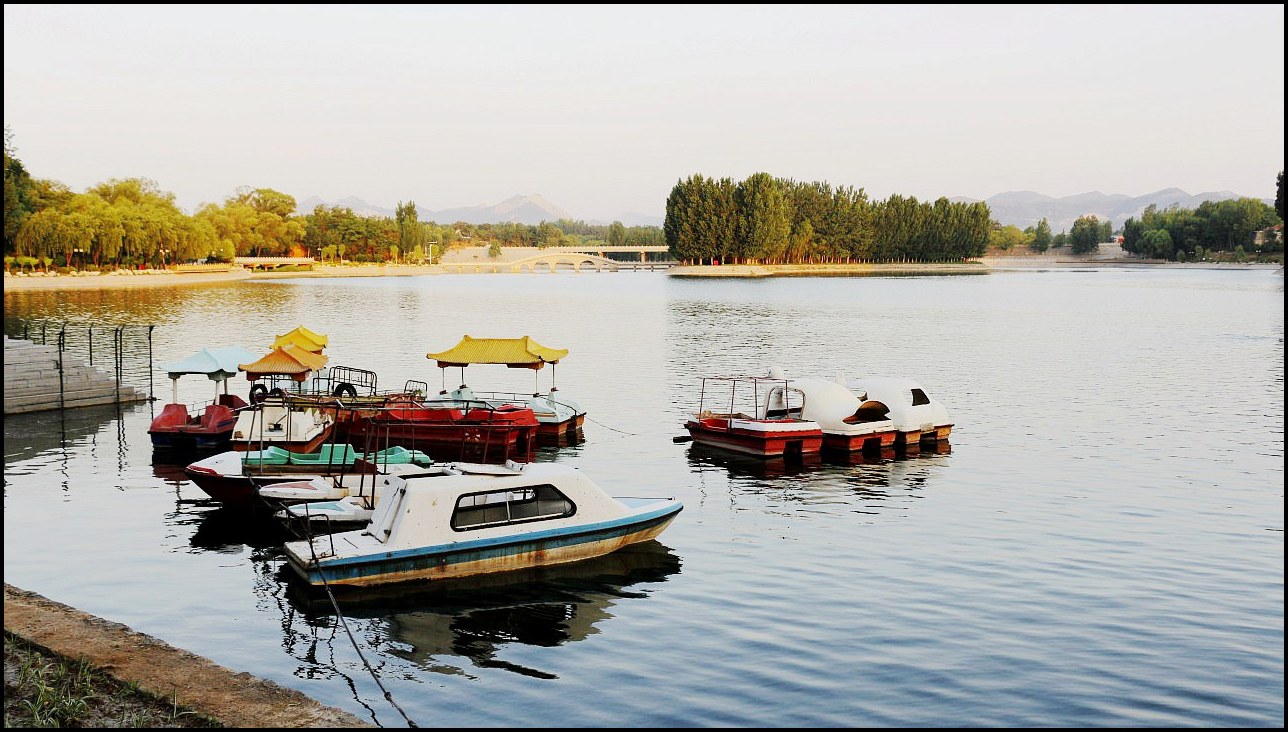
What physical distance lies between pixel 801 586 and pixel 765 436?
1262cm

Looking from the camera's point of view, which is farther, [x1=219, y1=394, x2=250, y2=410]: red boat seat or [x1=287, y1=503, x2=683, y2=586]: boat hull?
[x1=219, y1=394, x2=250, y2=410]: red boat seat

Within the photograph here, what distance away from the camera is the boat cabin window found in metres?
19.5

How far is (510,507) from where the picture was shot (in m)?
20.0

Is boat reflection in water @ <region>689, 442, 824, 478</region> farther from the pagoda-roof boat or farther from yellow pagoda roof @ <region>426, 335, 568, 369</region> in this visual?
yellow pagoda roof @ <region>426, 335, 568, 369</region>

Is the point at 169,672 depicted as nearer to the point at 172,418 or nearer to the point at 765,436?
the point at 172,418

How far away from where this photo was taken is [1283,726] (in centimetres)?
1375

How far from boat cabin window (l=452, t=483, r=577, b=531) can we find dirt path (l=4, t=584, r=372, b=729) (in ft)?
22.1

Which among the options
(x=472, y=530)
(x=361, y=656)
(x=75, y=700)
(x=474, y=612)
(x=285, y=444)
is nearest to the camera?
(x=75, y=700)

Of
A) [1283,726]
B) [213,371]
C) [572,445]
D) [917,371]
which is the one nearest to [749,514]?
[572,445]

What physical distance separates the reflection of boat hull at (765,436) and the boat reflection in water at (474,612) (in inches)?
467

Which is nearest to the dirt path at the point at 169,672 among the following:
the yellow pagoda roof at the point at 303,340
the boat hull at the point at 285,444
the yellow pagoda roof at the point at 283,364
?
the boat hull at the point at 285,444

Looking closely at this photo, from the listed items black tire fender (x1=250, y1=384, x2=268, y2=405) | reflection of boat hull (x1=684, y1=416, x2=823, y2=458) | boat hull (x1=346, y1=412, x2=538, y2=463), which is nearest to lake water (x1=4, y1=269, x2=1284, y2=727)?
reflection of boat hull (x1=684, y1=416, x2=823, y2=458)

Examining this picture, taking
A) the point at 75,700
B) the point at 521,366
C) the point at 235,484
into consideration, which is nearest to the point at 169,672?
the point at 75,700

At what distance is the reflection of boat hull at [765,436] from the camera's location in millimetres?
32500
